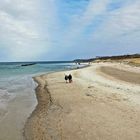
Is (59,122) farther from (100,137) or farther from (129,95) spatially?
(129,95)

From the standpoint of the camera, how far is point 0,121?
600 inches

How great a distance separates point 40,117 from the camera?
15.5 metres

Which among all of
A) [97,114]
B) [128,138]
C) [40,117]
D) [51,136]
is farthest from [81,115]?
[128,138]

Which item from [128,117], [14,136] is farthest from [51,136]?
[128,117]

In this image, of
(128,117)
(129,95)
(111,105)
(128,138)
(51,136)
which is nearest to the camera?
(128,138)

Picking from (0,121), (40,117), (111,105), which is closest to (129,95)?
(111,105)

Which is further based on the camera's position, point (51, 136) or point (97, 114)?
point (97, 114)

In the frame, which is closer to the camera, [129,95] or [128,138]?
[128,138]

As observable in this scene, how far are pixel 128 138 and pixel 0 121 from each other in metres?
7.30

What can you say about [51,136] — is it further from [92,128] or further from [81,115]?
[81,115]

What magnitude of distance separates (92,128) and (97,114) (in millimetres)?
2632

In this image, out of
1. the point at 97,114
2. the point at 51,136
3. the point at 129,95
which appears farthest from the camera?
the point at 129,95

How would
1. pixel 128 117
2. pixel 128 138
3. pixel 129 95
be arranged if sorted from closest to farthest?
pixel 128 138 → pixel 128 117 → pixel 129 95

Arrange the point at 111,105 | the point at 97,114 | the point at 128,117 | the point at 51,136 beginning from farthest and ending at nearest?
the point at 111,105 → the point at 97,114 → the point at 128,117 → the point at 51,136
